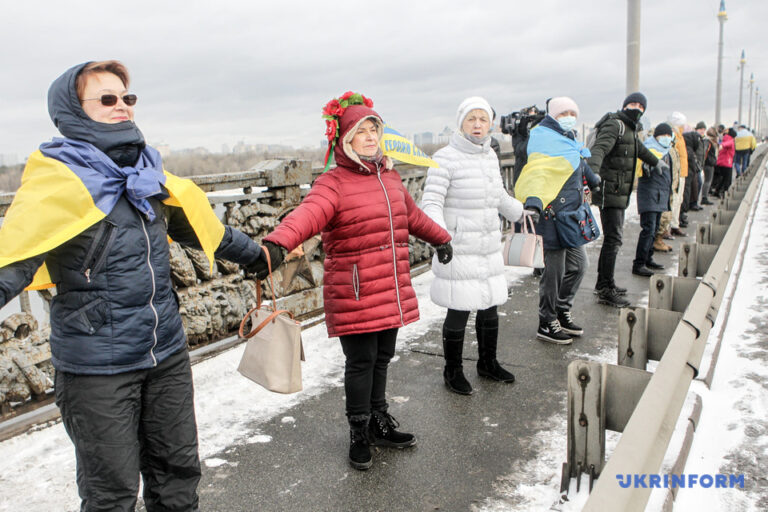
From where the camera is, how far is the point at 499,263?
4141mm

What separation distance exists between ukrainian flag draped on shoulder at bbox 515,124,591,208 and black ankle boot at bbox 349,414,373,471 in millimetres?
2416

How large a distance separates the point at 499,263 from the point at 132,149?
265 centimetres

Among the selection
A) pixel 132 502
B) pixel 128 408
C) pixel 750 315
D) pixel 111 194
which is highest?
pixel 111 194

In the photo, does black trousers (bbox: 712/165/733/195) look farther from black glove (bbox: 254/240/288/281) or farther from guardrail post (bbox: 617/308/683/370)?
black glove (bbox: 254/240/288/281)

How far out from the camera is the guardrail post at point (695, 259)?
194 inches

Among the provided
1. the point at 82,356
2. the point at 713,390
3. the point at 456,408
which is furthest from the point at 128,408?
the point at 713,390

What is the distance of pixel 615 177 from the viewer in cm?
622

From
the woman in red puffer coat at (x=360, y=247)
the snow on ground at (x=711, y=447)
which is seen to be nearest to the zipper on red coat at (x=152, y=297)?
the woman in red puffer coat at (x=360, y=247)

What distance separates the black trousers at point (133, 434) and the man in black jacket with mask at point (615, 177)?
494cm

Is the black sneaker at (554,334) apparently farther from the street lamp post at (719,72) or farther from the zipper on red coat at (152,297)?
the street lamp post at (719,72)

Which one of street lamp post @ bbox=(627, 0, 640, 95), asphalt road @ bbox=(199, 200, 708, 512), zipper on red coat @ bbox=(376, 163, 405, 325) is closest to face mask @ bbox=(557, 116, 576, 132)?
asphalt road @ bbox=(199, 200, 708, 512)

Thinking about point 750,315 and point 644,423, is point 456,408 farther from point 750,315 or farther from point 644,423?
point 750,315

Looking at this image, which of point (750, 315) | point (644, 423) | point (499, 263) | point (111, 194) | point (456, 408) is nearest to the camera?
point (644, 423)

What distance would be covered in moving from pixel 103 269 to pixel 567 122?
3944mm
